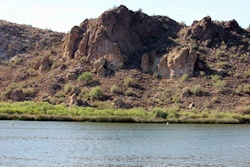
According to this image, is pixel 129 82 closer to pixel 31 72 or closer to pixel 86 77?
pixel 86 77

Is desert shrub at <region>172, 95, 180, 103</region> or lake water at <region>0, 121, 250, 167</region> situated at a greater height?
desert shrub at <region>172, 95, 180, 103</region>

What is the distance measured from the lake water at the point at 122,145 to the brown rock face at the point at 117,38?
2656 centimetres

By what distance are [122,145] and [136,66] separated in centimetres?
4594

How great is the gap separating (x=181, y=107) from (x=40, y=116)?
20171 mm

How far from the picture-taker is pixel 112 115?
71.0m

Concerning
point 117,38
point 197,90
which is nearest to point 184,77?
point 197,90

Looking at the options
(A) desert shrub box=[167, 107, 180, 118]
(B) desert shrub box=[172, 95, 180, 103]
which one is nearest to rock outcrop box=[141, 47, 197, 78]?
(B) desert shrub box=[172, 95, 180, 103]

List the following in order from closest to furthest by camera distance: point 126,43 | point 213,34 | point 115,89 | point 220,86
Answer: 1. point 115,89
2. point 220,86
3. point 126,43
4. point 213,34

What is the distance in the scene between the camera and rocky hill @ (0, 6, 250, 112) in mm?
80938

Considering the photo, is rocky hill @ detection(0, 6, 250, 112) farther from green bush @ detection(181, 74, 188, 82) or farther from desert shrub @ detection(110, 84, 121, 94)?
desert shrub @ detection(110, 84, 121, 94)

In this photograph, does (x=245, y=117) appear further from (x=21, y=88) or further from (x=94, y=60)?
(x=21, y=88)

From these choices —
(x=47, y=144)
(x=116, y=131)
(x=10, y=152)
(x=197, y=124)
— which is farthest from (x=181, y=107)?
(x=10, y=152)

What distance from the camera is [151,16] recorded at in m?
101

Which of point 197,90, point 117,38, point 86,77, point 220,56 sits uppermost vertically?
point 117,38
